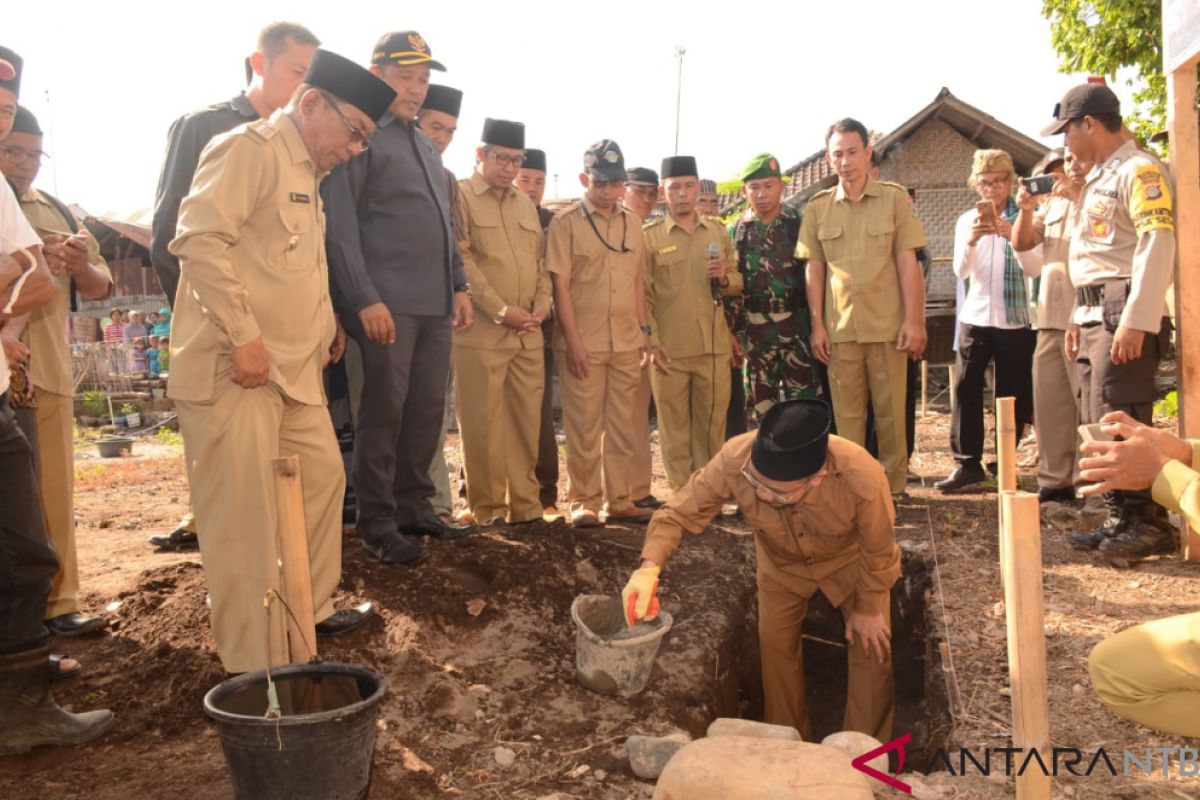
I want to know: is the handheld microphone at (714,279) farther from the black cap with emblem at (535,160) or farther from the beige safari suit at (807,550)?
the beige safari suit at (807,550)

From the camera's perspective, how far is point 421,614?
155 inches

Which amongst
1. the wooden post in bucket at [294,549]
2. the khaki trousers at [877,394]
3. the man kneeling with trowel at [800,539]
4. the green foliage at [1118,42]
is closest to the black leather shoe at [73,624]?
the wooden post in bucket at [294,549]

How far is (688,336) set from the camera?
239 inches

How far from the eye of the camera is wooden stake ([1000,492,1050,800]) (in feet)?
8.07

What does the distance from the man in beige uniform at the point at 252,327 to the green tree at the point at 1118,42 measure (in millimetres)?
11671

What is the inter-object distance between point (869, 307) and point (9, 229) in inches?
178

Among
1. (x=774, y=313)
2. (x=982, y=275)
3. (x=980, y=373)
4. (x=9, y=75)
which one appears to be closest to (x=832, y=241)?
(x=774, y=313)

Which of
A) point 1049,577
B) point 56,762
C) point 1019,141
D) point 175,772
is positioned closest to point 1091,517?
point 1049,577

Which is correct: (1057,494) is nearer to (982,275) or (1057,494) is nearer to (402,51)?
(982,275)

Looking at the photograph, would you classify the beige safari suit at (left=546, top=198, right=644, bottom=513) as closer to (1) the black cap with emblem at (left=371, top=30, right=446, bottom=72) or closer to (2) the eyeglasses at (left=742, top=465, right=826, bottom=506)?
(1) the black cap with emblem at (left=371, top=30, right=446, bottom=72)

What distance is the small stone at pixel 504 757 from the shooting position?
317cm

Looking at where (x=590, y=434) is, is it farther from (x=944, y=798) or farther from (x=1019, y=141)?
(x=1019, y=141)

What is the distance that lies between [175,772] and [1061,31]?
14146 mm

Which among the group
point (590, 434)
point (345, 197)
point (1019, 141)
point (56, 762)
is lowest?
point (56, 762)
